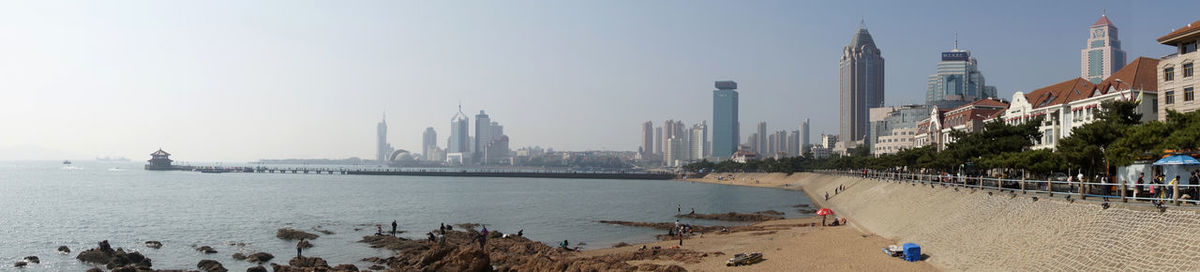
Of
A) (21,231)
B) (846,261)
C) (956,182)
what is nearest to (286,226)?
(21,231)

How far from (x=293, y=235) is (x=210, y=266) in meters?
14.4

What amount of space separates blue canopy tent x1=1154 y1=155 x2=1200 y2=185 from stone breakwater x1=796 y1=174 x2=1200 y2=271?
4.41 metres

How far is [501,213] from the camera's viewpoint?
7425 cm

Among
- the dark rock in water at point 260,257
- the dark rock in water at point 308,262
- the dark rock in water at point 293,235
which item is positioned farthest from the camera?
the dark rock in water at point 293,235

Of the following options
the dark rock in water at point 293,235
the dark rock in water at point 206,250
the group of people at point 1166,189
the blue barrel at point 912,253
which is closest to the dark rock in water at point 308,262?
the dark rock in water at point 206,250

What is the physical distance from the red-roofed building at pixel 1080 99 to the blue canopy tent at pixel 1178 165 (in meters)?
17.8

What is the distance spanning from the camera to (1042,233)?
24.9 meters

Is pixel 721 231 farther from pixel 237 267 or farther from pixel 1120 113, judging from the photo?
pixel 237 267

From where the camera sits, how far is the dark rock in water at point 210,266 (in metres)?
35.5

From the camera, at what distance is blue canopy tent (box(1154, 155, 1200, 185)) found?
25.9 m

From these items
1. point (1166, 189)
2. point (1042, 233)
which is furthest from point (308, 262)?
point (1166, 189)

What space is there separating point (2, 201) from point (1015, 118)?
125580 millimetres

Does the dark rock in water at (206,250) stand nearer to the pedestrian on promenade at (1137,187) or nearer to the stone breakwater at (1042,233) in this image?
the stone breakwater at (1042,233)

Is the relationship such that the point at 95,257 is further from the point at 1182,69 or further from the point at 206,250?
the point at 1182,69
